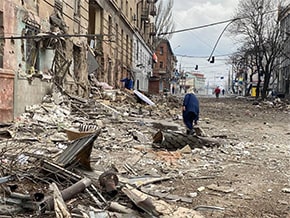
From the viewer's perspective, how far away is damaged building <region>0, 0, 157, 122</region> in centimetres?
1032

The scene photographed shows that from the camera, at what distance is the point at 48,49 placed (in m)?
13.9

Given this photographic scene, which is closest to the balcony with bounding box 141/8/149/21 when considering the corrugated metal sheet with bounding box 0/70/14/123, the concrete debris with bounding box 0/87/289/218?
the concrete debris with bounding box 0/87/289/218

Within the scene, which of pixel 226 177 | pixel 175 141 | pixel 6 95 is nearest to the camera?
pixel 226 177

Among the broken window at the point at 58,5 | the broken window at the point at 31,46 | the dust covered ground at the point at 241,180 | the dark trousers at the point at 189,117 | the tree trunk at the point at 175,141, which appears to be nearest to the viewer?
the dust covered ground at the point at 241,180

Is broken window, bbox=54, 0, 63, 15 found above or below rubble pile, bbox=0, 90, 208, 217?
above

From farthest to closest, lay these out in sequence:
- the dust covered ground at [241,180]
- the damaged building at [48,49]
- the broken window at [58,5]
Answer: the broken window at [58,5], the damaged building at [48,49], the dust covered ground at [241,180]

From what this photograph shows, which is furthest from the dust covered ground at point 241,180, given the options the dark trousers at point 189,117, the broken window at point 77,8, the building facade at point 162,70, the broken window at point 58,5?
the building facade at point 162,70

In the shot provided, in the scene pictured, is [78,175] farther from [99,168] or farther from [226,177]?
[226,177]

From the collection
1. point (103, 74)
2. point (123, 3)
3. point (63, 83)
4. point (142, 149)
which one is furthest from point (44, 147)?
point (123, 3)

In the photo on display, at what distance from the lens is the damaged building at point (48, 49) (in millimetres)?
10320

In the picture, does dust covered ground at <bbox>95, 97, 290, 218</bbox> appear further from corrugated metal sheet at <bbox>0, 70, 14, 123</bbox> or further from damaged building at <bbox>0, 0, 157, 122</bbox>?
corrugated metal sheet at <bbox>0, 70, 14, 123</bbox>

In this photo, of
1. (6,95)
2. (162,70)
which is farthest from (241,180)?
(162,70)

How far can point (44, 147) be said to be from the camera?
7762mm

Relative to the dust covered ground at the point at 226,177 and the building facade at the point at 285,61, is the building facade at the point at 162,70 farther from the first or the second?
the dust covered ground at the point at 226,177
